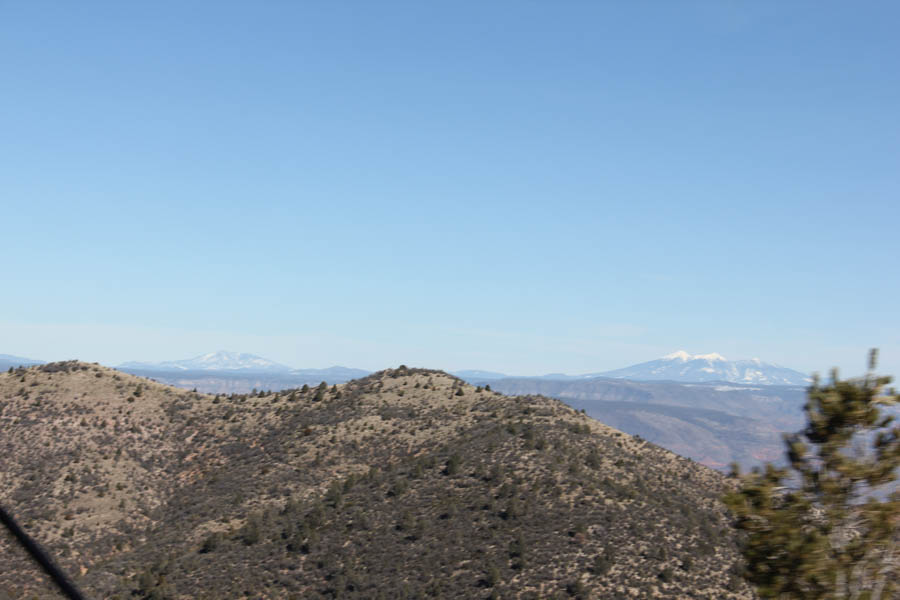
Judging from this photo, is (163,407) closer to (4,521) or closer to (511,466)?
(511,466)

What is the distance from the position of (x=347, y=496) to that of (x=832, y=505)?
62.0 metres

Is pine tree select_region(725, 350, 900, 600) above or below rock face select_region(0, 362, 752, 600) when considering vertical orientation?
above

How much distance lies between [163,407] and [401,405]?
113 feet

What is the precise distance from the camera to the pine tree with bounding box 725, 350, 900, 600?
69.7 feet

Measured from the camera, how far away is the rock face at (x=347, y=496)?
204 feet

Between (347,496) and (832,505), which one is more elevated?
(832,505)

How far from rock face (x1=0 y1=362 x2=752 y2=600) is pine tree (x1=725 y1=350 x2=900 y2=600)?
37334 millimetres

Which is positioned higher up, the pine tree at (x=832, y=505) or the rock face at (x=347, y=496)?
the pine tree at (x=832, y=505)

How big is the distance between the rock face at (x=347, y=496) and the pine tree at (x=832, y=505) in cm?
3733

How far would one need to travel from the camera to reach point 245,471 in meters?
89.2

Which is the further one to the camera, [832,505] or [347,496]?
[347,496]

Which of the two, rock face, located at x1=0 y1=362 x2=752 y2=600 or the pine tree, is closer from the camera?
the pine tree

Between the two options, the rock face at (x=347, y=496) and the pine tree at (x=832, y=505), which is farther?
the rock face at (x=347, y=496)

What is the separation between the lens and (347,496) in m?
78.3
